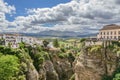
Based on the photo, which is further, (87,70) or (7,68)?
(87,70)

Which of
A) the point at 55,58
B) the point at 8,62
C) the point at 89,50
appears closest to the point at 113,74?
the point at 89,50

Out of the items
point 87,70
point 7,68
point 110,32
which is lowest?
point 87,70

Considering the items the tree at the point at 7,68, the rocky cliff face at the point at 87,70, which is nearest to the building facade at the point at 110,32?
the rocky cliff face at the point at 87,70

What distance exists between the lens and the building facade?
98.2 metres

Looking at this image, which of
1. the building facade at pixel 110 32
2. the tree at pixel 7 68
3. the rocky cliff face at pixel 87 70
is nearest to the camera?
the tree at pixel 7 68

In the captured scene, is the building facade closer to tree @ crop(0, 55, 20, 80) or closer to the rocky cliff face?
the rocky cliff face

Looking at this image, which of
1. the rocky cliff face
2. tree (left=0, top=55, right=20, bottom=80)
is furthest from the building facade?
tree (left=0, top=55, right=20, bottom=80)

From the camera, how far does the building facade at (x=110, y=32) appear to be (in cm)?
9825

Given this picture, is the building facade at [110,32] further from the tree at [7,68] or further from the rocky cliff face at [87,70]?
the tree at [7,68]

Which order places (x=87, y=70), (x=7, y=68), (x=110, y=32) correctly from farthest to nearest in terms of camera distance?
(x=110, y=32), (x=87, y=70), (x=7, y=68)

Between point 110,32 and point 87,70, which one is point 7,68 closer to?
point 87,70

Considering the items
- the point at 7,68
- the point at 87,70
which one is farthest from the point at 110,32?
the point at 7,68

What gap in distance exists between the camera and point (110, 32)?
101m

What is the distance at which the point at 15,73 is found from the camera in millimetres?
68438
